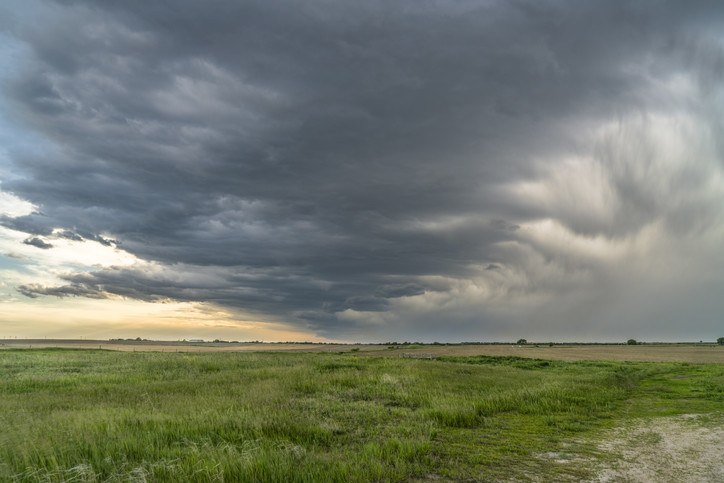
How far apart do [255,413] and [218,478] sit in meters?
6.45

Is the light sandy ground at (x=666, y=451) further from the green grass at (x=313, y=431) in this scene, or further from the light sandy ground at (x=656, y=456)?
the green grass at (x=313, y=431)

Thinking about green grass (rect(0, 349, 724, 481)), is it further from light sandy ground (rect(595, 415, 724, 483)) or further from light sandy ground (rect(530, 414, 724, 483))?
light sandy ground (rect(595, 415, 724, 483))

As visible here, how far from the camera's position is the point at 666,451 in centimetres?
959

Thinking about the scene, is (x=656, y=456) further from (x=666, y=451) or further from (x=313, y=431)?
(x=313, y=431)

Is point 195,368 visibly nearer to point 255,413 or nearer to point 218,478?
point 255,413

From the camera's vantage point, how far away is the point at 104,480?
7.01 metres

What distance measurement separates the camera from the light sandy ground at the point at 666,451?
7.82m

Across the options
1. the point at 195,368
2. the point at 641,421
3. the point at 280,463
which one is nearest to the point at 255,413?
the point at 280,463

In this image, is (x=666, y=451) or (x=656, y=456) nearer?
(x=656, y=456)

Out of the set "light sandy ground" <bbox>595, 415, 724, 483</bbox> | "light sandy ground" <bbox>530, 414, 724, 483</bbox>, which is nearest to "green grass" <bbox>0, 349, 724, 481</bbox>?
"light sandy ground" <bbox>530, 414, 724, 483</bbox>

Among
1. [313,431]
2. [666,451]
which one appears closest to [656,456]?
[666,451]

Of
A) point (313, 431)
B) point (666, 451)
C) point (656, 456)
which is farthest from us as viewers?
point (313, 431)

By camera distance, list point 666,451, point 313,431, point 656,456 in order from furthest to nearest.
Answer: point 313,431 → point 666,451 → point 656,456

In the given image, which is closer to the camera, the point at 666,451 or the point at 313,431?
the point at 666,451
